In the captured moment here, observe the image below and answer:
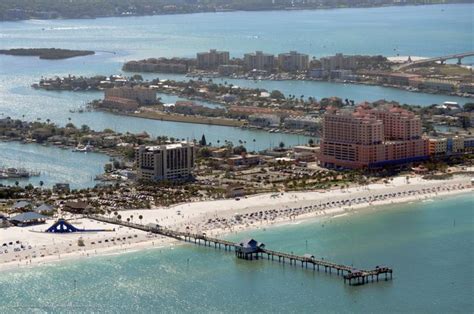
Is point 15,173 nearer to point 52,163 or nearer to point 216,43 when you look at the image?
point 52,163

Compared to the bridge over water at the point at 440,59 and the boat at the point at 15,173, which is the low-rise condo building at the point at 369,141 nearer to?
the boat at the point at 15,173

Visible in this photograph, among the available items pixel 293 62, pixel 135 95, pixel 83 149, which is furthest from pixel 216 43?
pixel 83 149

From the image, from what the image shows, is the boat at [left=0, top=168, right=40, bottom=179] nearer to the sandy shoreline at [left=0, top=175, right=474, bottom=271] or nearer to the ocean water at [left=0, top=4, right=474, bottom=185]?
the ocean water at [left=0, top=4, right=474, bottom=185]

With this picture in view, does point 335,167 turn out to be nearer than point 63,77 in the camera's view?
Yes

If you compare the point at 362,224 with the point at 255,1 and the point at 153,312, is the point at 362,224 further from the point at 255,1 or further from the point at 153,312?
the point at 255,1

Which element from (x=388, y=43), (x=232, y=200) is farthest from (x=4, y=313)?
(x=388, y=43)
